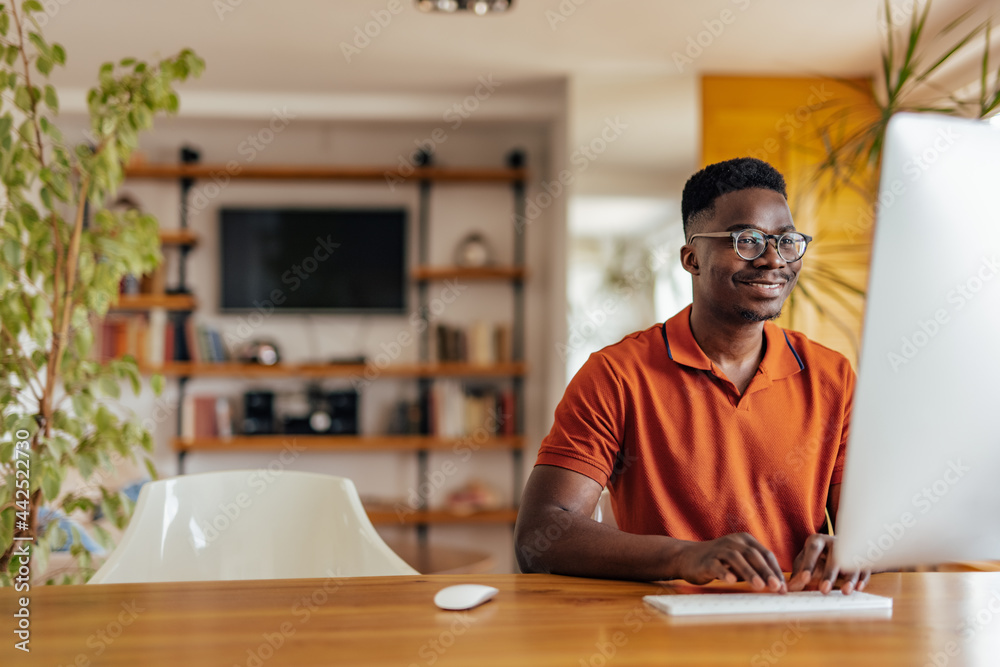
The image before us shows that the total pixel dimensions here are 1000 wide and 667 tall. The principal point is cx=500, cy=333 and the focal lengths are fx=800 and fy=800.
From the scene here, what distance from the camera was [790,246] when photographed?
1.35 metres

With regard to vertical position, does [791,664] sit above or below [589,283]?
below

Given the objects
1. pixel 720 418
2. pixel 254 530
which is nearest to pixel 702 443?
pixel 720 418

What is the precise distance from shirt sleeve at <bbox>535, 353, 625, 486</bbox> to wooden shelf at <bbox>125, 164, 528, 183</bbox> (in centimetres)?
315

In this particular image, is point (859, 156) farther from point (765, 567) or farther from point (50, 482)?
point (50, 482)

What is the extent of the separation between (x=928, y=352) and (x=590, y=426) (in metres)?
0.67

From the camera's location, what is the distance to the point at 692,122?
12.6 ft

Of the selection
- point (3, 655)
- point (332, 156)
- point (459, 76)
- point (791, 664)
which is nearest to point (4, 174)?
point (3, 655)

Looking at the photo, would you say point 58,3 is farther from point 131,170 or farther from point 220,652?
point 220,652

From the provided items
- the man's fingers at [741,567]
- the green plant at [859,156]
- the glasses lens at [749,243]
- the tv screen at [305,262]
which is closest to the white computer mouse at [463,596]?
the man's fingers at [741,567]

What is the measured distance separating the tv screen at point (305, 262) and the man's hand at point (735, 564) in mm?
3571

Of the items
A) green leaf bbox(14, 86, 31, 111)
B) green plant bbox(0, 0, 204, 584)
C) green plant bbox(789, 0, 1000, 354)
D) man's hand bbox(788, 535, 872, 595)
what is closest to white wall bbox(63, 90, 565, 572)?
green plant bbox(789, 0, 1000, 354)

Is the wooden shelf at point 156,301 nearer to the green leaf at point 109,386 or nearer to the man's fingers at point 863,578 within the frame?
the green leaf at point 109,386

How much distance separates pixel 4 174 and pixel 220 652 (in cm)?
153

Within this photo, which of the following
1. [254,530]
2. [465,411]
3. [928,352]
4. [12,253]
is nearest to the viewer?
[928,352]
